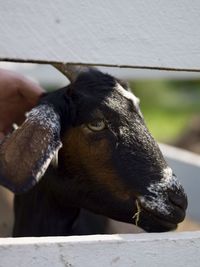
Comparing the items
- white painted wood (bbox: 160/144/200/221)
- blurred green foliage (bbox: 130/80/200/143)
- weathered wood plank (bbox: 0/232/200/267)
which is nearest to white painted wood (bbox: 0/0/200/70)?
weathered wood plank (bbox: 0/232/200/267)

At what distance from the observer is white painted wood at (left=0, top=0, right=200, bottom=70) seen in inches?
71.2

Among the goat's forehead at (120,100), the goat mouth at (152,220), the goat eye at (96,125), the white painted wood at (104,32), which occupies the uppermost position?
the white painted wood at (104,32)

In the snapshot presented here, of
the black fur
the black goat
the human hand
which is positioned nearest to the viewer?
the black goat

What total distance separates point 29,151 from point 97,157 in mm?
293

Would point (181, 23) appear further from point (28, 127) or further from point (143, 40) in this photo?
point (28, 127)

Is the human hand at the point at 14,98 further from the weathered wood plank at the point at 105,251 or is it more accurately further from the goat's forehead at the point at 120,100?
the weathered wood plank at the point at 105,251

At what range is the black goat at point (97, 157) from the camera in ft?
7.77

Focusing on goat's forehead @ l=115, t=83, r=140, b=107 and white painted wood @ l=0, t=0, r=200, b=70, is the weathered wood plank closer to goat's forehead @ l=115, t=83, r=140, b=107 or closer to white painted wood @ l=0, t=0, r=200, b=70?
white painted wood @ l=0, t=0, r=200, b=70

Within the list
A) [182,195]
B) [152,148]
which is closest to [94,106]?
[152,148]

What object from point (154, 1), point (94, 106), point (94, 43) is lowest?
point (94, 106)

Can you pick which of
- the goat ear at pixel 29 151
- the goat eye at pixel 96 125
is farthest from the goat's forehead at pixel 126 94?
the goat ear at pixel 29 151

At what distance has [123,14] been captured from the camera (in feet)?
6.16

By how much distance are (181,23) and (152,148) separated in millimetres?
648

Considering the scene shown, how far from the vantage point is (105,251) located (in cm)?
182
